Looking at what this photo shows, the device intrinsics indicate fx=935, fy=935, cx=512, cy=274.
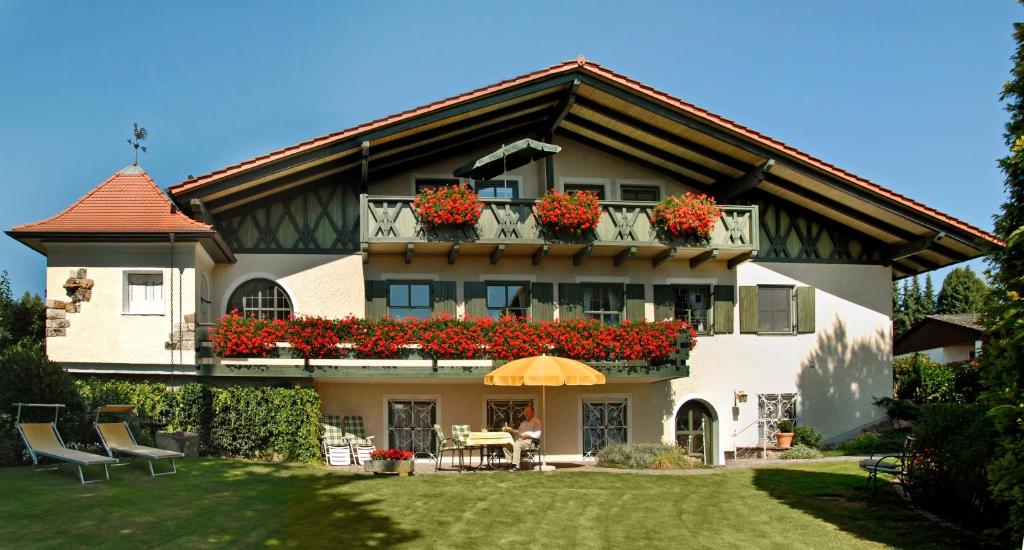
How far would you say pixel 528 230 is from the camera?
20078mm

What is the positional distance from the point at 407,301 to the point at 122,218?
6.19m

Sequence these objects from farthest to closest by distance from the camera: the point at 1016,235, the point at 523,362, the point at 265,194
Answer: the point at 265,194 < the point at 523,362 < the point at 1016,235

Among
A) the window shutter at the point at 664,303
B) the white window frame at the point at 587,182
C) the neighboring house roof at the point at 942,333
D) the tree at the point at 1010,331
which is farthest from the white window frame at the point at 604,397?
the neighboring house roof at the point at 942,333

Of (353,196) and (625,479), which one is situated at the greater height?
(353,196)

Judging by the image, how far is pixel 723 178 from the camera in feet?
72.8

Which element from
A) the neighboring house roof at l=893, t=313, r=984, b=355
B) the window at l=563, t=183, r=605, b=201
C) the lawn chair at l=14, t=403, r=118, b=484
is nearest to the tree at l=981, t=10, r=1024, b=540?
the lawn chair at l=14, t=403, r=118, b=484

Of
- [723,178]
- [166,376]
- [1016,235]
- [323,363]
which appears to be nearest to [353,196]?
[323,363]

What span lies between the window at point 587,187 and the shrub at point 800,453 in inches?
281

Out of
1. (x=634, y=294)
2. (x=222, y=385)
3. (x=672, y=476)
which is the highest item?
(x=634, y=294)

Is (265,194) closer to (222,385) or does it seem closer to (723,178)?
(222,385)

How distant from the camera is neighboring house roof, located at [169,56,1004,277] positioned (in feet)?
62.3

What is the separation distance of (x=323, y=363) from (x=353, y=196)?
4134mm

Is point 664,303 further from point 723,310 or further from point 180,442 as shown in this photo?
point 180,442

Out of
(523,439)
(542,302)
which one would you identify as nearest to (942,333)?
(542,302)
